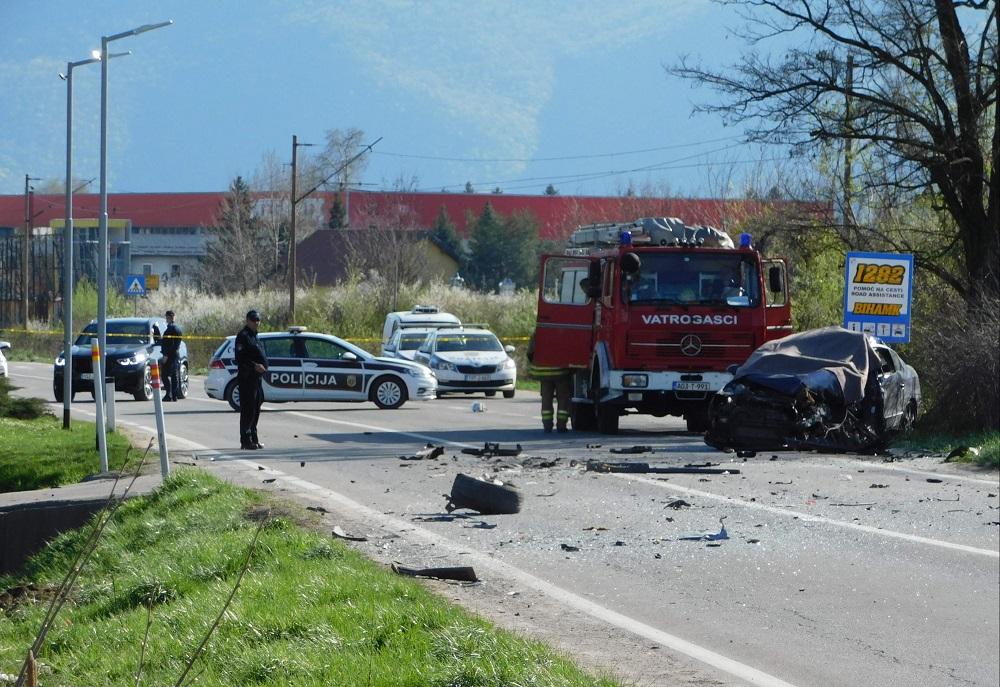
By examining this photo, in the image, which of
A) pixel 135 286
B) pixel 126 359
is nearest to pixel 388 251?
pixel 135 286

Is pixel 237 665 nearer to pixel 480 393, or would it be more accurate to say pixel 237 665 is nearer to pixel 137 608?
pixel 137 608

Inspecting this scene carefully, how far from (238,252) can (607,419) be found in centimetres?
6819

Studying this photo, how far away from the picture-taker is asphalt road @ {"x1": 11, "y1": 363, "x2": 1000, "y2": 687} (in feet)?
23.0

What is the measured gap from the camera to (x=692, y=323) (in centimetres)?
1998

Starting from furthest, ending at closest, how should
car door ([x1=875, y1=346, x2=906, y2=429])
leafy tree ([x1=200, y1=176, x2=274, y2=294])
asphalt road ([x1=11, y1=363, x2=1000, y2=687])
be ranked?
leafy tree ([x1=200, y1=176, x2=274, y2=294])
car door ([x1=875, y1=346, x2=906, y2=429])
asphalt road ([x1=11, y1=363, x2=1000, y2=687])

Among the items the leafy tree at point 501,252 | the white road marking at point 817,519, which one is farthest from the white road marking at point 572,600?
the leafy tree at point 501,252

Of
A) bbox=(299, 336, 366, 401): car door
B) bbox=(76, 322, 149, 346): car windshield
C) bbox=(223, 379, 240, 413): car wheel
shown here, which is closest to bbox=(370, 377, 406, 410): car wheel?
bbox=(299, 336, 366, 401): car door

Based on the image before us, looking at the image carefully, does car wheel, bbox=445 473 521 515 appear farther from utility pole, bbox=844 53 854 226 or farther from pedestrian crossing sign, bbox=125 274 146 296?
pedestrian crossing sign, bbox=125 274 146 296

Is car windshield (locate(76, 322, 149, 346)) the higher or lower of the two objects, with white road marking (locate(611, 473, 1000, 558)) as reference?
higher

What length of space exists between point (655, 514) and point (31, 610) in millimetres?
5172

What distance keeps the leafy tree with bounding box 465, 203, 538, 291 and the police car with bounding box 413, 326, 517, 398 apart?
2232 inches

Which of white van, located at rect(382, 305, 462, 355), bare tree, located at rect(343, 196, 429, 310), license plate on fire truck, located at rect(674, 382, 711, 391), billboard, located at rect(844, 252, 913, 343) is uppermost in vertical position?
bare tree, located at rect(343, 196, 429, 310)

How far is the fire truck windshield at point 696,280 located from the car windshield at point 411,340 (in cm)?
1722

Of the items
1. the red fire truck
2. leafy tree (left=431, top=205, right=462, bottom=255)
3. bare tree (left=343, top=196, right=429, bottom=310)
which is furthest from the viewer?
leafy tree (left=431, top=205, right=462, bottom=255)
